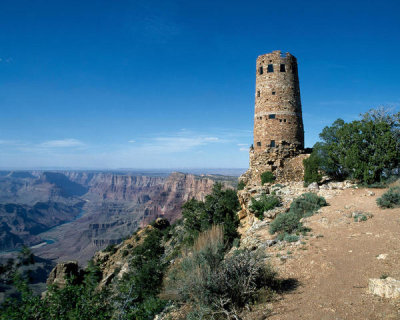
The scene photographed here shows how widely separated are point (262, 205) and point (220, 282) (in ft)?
34.8

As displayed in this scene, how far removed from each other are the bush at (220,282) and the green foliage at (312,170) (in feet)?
51.3

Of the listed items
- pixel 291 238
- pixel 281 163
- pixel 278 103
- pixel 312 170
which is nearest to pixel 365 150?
pixel 312 170

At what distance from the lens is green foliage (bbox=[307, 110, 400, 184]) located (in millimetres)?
17031

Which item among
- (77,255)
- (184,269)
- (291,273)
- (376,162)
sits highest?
(376,162)

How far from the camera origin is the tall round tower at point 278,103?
2348cm

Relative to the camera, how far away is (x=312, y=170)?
20672 mm

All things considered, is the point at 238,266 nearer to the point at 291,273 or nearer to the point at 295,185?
the point at 291,273

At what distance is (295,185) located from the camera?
67.8 ft

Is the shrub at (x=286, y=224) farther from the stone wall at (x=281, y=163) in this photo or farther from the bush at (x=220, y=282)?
the stone wall at (x=281, y=163)

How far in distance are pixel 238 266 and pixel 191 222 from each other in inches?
726

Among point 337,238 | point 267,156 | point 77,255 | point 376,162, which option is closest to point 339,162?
point 376,162

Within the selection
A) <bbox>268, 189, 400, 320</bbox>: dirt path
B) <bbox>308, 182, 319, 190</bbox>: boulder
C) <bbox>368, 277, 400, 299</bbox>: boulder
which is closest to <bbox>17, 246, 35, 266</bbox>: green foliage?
<bbox>268, 189, 400, 320</bbox>: dirt path


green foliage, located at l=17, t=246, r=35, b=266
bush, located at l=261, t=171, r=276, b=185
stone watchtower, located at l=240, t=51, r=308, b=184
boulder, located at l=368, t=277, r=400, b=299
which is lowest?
boulder, located at l=368, t=277, r=400, b=299

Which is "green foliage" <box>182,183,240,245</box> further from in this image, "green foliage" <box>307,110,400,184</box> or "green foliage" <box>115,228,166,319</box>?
"green foliage" <box>307,110,400,184</box>
